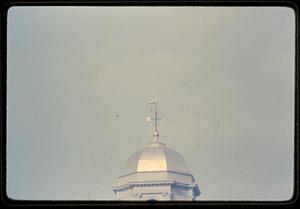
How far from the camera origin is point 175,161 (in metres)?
3.57

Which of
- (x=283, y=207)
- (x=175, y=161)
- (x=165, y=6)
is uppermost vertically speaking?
(x=165, y=6)

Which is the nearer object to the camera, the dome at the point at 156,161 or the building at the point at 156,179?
the building at the point at 156,179

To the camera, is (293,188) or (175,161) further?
(175,161)

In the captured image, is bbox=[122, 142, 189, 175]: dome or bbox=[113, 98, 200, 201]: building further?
bbox=[122, 142, 189, 175]: dome

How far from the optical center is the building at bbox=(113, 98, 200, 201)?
3.03m

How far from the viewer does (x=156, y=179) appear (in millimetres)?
3201

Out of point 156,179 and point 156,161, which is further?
point 156,161

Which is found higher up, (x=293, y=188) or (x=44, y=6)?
(x=44, y=6)

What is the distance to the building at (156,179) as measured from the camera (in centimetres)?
303
